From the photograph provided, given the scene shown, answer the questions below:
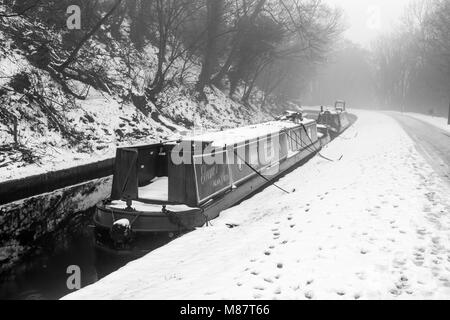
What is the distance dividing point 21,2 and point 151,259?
43.1ft

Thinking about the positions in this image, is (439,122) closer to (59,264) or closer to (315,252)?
(315,252)

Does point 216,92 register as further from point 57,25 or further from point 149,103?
point 57,25

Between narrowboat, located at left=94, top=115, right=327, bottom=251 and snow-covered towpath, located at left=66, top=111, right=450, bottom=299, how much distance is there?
453 millimetres

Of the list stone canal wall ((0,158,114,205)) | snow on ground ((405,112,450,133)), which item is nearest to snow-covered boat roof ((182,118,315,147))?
stone canal wall ((0,158,114,205))

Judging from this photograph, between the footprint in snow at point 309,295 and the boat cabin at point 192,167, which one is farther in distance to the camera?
the boat cabin at point 192,167

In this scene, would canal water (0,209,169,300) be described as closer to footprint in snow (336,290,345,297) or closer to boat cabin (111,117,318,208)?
boat cabin (111,117,318,208)

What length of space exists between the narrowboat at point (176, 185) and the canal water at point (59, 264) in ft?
1.20

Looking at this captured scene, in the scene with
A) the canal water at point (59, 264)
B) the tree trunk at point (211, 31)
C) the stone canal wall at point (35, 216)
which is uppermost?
the tree trunk at point (211, 31)

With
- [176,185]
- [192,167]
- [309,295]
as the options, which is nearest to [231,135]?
[192,167]

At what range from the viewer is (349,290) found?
16.6 ft

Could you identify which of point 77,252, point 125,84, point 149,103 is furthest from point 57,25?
point 77,252

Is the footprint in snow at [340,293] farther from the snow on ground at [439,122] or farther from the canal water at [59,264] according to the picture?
the snow on ground at [439,122]

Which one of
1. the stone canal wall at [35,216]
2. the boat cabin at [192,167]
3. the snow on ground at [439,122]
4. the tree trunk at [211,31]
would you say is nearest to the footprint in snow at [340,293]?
the boat cabin at [192,167]

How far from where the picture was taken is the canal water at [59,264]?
24.6ft
